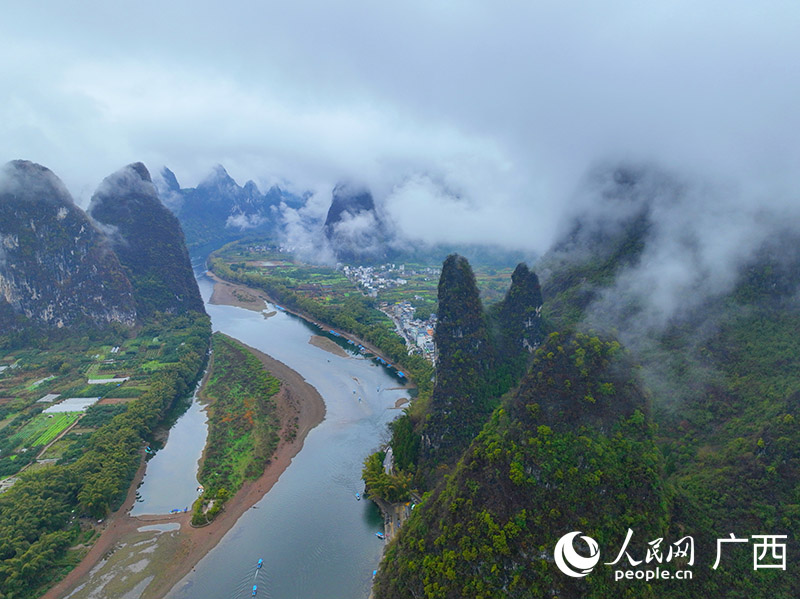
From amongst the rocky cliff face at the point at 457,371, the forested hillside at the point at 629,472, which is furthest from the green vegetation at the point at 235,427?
the forested hillside at the point at 629,472

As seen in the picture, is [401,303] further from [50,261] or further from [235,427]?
[50,261]

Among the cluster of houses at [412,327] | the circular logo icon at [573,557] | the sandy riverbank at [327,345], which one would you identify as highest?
the circular logo icon at [573,557]

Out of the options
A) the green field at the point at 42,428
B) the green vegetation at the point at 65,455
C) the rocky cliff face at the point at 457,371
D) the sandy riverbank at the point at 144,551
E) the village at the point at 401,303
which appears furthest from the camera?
the village at the point at 401,303

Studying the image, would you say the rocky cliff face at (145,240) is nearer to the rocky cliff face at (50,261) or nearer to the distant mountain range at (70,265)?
the distant mountain range at (70,265)

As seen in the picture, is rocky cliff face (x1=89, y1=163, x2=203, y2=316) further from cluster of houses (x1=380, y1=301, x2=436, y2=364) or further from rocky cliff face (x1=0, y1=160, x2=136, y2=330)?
cluster of houses (x1=380, y1=301, x2=436, y2=364)

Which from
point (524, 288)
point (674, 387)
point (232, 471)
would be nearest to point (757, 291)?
point (674, 387)

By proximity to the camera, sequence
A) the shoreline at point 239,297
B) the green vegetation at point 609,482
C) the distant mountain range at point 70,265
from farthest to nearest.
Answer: the shoreline at point 239,297 → the distant mountain range at point 70,265 → the green vegetation at point 609,482

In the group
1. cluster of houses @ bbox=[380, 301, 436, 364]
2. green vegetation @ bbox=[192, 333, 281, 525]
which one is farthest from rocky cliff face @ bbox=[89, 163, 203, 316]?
cluster of houses @ bbox=[380, 301, 436, 364]

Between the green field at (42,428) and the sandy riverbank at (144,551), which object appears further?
the green field at (42,428)

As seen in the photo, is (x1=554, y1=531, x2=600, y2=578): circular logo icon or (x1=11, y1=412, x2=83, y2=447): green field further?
(x1=11, y1=412, x2=83, y2=447): green field
